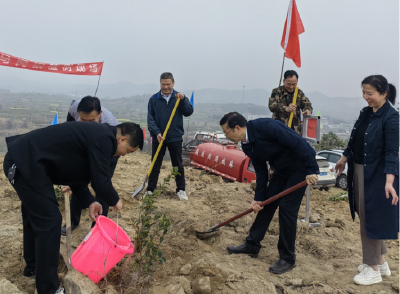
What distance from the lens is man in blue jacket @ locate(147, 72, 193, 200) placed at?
5.17 metres

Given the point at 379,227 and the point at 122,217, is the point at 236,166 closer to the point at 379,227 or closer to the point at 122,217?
the point at 122,217

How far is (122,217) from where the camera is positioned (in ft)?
14.3

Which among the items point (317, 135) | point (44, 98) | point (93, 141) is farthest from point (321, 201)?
point (44, 98)

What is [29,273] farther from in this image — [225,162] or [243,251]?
[225,162]

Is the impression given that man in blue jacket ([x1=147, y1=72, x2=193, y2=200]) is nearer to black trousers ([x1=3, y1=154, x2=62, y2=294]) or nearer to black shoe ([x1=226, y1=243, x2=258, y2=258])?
black shoe ([x1=226, y1=243, x2=258, y2=258])

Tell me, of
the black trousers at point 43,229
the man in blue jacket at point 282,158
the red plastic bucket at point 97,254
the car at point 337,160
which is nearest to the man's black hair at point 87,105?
the black trousers at point 43,229

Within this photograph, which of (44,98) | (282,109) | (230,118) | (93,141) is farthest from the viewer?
(44,98)

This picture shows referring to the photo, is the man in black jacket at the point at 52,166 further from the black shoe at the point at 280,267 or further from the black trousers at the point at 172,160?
the black trousers at the point at 172,160

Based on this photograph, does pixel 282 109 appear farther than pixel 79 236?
Yes

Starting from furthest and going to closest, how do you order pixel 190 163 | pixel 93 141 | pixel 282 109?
1. pixel 190 163
2. pixel 282 109
3. pixel 93 141

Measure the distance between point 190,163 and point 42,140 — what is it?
885 cm

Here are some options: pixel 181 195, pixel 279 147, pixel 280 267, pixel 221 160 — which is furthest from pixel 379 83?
pixel 221 160

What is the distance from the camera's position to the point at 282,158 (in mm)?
3154

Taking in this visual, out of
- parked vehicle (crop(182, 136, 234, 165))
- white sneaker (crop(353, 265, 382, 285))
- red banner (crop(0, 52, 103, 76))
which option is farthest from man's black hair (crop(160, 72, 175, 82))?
parked vehicle (crop(182, 136, 234, 165))
